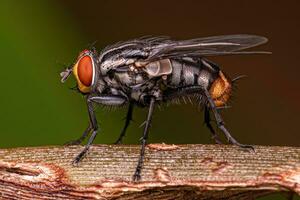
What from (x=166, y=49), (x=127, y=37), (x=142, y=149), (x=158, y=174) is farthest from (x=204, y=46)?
(x=127, y=37)

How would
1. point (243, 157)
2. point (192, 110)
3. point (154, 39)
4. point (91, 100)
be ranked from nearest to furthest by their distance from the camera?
point (243, 157) → point (91, 100) → point (154, 39) → point (192, 110)

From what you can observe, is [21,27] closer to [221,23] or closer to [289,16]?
[221,23]

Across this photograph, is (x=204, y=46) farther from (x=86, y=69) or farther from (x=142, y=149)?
(x=142, y=149)

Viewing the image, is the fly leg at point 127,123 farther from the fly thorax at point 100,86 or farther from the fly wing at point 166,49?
the fly wing at point 166,49

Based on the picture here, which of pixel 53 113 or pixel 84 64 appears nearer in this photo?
pixel 84 64

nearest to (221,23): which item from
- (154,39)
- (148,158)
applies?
(154,39)
